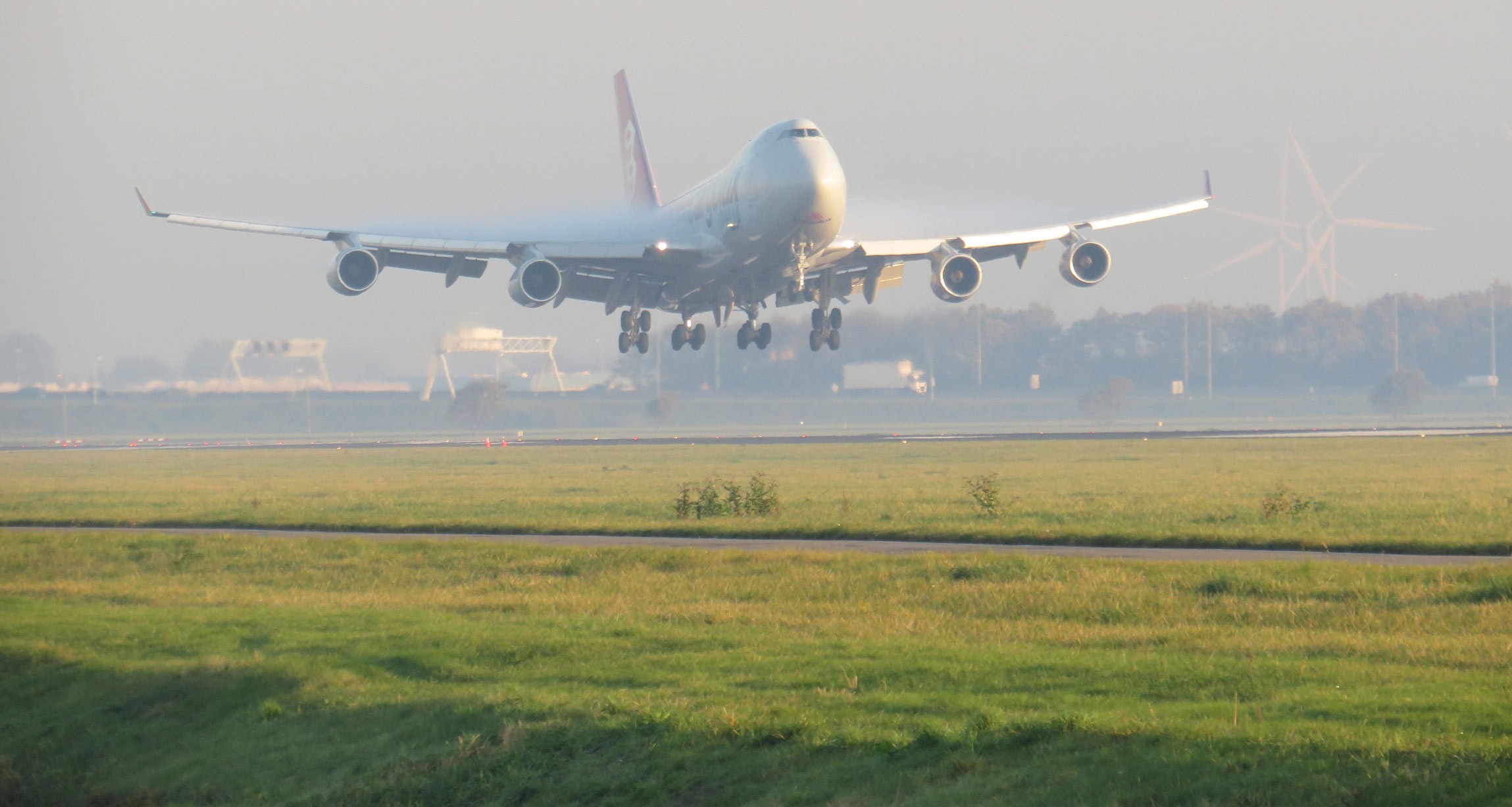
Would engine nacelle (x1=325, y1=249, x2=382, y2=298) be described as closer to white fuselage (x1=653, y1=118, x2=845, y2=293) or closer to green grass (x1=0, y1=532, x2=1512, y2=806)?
white fuselage (x1=653, y1=118, x2=845, y2=293)

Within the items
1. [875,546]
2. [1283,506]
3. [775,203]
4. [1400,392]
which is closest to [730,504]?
[775,203]

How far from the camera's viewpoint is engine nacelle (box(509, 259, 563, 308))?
55.1 metres

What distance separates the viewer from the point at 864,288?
58.9 metres

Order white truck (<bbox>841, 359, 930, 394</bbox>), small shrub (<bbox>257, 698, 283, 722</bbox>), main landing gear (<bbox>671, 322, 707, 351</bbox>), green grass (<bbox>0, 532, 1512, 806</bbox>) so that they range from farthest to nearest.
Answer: white truck (<bbox>841, 359, 930, 394</bbox>) → main landing gear (<bbox>671, 322, 707, 351</bbox>) → small shrub (<bbox>257, 698, 283, 722</bbox>) → green grass (<bbox>0, 532, 1512, 806</bbox>)

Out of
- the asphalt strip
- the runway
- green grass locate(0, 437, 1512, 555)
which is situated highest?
the asphalt strip

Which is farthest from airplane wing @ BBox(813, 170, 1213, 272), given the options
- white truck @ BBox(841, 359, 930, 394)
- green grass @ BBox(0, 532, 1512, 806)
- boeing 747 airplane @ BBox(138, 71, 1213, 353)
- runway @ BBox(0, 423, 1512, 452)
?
white truck @ BBox(841, 359, 930, 394)

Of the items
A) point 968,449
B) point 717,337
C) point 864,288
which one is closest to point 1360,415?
point 717,337

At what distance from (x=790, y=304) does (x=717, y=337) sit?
10017 centimetres

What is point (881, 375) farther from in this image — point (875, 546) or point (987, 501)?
point (875, 546)

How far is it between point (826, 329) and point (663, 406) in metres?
106

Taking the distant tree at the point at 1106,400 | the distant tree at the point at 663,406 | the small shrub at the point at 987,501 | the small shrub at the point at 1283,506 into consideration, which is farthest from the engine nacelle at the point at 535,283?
the distant tree at the point at 1106,400

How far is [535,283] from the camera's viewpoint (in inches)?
2181

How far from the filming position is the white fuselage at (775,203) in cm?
4709

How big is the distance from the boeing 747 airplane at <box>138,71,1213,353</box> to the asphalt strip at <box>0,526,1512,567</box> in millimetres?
13600
